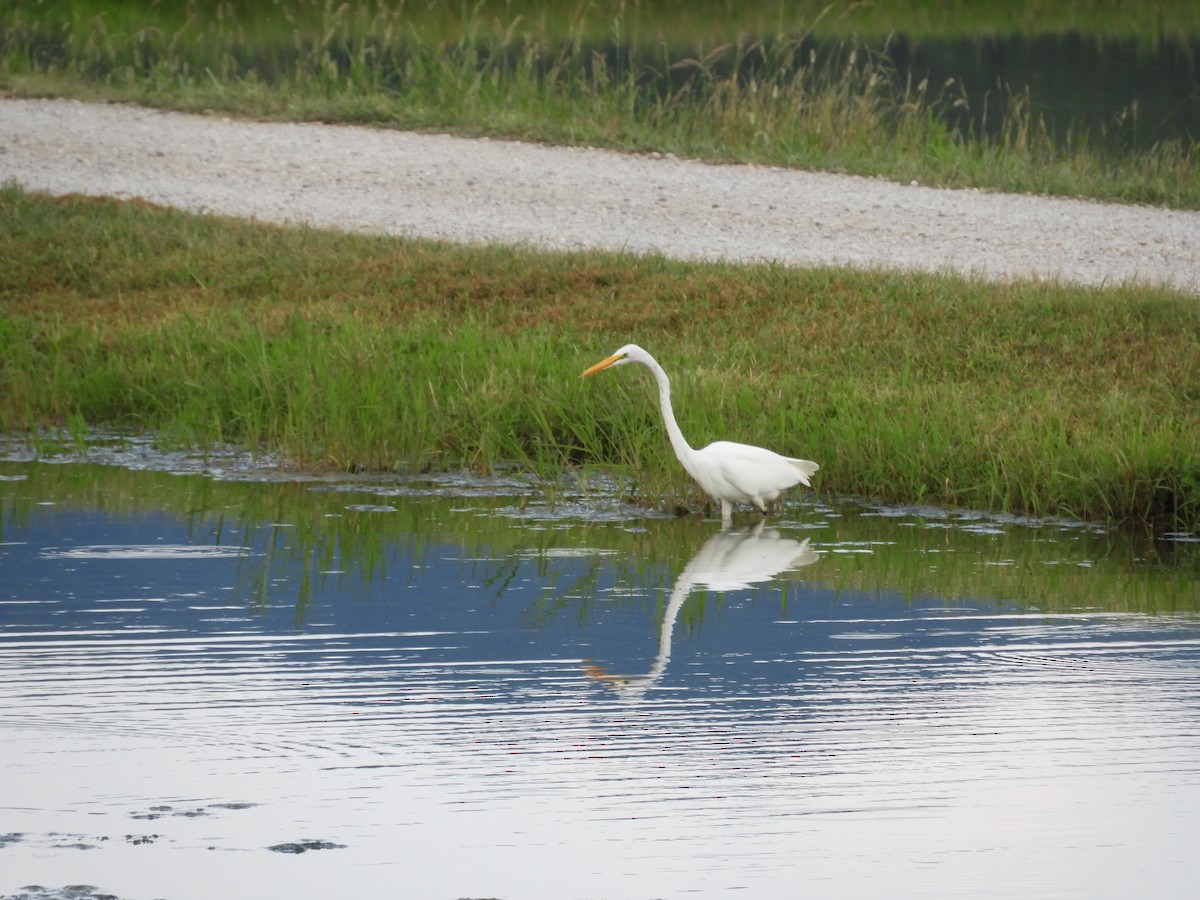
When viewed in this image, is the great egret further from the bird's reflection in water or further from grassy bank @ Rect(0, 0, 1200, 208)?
grassy bank @ Rect(0, 0, 1200, 208)

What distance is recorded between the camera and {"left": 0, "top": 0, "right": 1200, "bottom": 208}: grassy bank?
693 inches

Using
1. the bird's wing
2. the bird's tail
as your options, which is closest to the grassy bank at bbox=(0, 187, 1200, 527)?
the bird's tail

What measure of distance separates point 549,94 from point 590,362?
972cm

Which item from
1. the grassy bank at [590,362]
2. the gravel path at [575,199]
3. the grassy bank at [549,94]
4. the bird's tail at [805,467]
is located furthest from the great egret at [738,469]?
the grassy bank at [549,94]

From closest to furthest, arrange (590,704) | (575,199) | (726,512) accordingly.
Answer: (590,704)
(726,512)
(575,199)

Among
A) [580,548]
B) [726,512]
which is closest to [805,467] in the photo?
[726,512]

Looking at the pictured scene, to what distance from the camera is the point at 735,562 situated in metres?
7.59

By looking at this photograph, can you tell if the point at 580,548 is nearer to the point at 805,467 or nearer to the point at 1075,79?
the point at 805,467

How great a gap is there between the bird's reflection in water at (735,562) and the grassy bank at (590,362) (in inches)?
27.6

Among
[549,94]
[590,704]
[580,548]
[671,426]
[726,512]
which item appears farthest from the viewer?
[549,94]

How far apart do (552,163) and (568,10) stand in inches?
450

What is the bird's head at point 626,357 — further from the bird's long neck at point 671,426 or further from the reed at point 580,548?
the reed at point 580,548

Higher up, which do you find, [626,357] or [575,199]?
[575,199]

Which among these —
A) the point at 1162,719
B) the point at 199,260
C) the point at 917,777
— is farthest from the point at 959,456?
the point at 199,260
